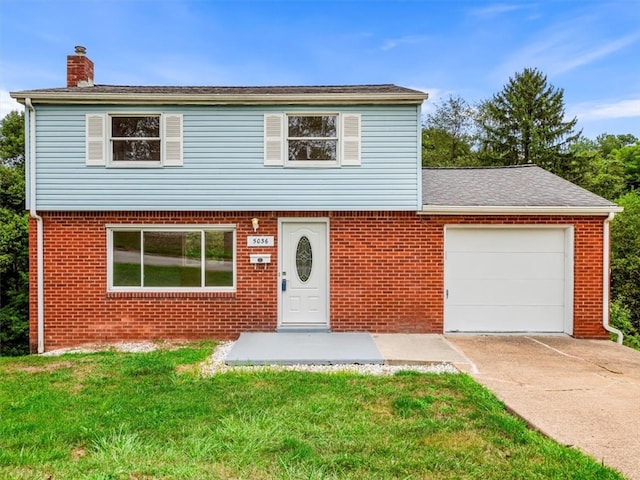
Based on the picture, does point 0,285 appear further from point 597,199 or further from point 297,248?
point 597,199

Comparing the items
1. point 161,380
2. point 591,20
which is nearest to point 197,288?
point 161,380

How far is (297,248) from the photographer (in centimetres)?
845

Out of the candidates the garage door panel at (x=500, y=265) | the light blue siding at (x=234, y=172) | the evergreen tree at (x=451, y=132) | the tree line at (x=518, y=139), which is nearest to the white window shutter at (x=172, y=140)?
the light blue siding at (x=234, y=172)

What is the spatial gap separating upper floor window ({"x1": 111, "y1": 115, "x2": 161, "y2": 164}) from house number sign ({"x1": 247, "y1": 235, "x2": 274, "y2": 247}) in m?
2.48

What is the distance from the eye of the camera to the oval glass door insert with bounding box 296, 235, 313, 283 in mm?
8453

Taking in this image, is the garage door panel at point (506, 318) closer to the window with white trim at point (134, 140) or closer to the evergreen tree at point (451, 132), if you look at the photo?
the window with white trim at point (134, 140)

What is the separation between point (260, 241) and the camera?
830cm

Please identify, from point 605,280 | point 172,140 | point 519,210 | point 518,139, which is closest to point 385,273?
point 519,210

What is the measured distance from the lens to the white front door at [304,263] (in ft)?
27.7

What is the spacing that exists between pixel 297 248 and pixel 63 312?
4.93m

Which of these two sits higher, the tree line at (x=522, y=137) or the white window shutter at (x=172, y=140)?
the tree line at (x=522, y=137)

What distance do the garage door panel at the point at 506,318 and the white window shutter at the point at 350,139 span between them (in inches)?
148

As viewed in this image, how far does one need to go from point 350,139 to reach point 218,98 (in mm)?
2749

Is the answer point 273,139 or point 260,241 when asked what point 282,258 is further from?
point 273,139
